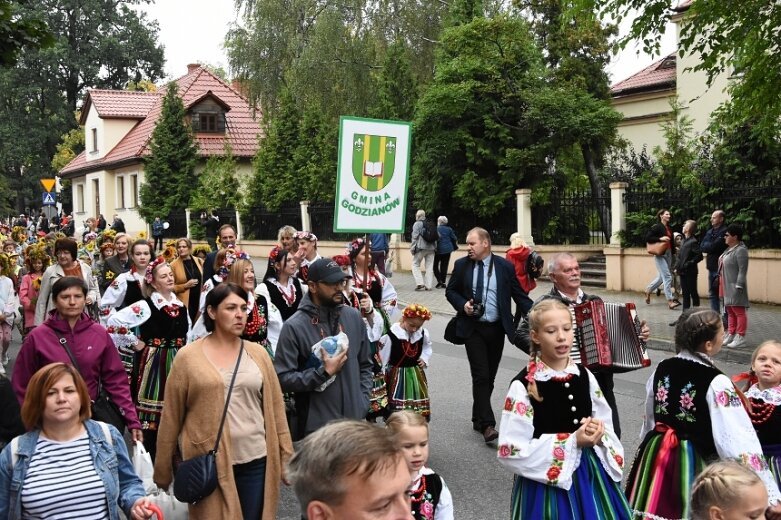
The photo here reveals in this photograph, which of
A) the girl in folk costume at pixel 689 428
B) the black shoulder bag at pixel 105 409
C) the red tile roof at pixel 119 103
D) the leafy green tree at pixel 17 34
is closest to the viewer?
the girl in folk costume at pixel 689 428

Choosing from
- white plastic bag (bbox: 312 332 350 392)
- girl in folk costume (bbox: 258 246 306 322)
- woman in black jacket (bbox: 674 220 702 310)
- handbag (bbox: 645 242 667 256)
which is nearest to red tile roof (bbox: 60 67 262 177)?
handbag (bbox: 645 242 667 256)

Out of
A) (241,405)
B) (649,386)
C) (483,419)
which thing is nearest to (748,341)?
(483,419)

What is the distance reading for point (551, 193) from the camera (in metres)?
24.4

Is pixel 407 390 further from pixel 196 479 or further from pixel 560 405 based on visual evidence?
pixel 560 405

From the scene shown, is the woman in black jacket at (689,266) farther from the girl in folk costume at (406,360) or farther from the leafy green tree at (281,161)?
the leafy green tree at (281,161)

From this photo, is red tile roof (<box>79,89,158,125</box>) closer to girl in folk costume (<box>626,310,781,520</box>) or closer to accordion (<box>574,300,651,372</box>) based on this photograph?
accordion (<box>574,300,651,372</box>)

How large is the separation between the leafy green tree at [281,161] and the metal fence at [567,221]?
41.7ft

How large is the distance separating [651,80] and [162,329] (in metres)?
38.0

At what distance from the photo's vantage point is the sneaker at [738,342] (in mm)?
13548

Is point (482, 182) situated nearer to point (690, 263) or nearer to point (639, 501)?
point (690, 263)

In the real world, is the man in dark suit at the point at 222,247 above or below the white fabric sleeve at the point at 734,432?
above

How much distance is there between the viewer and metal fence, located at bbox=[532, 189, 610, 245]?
23.6 metres

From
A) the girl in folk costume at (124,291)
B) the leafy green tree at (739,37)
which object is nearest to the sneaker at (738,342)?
the leafy green tree at (739,37)

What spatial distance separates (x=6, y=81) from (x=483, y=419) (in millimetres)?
63639
